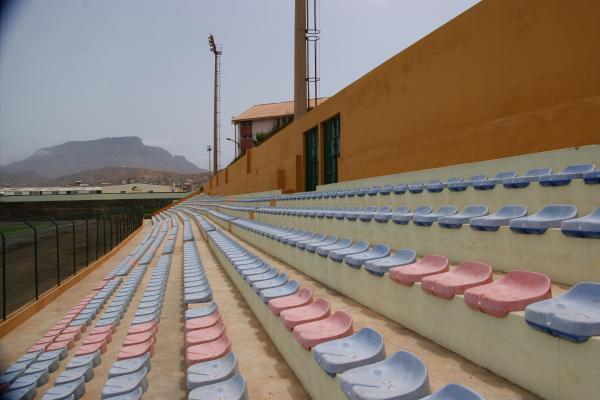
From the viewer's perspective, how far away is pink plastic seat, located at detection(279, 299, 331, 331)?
246 centimetres

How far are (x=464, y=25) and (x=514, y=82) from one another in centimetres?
143

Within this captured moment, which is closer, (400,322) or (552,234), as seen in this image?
(552,234)

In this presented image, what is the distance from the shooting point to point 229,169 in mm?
26922

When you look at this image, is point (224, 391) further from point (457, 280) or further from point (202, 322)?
point (457, 280)

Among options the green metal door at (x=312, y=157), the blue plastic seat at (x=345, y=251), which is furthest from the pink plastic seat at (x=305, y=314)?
the green metal door at (x=312, y=157)

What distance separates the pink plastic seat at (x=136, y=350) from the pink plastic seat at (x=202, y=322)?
0.41 meters

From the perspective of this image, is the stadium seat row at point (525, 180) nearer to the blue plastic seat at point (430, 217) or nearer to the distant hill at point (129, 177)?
the blue plastic seat at point (430, 217)

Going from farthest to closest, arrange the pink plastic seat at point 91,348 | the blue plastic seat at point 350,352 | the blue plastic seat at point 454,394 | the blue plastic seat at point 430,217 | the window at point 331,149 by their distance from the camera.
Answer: the window at point 331,149 → the pink plastic seat at point 91,348 → the blue plastic seat at point 430,217 → the blue plastic seat at point 350,352 → the blue plastic seat at point 454,394

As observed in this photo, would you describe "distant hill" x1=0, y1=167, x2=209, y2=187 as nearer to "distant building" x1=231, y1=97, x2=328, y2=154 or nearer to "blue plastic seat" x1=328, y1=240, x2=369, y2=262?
"distant building" x1=231, y1=97, x2=328, y2=154

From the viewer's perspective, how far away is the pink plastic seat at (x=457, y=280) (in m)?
2.12

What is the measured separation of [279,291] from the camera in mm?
3242

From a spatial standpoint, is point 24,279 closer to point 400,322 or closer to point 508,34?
point 400,322

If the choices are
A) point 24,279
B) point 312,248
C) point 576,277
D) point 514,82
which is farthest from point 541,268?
point 24,279

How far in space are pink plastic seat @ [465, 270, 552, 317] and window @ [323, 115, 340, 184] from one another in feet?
28.6
